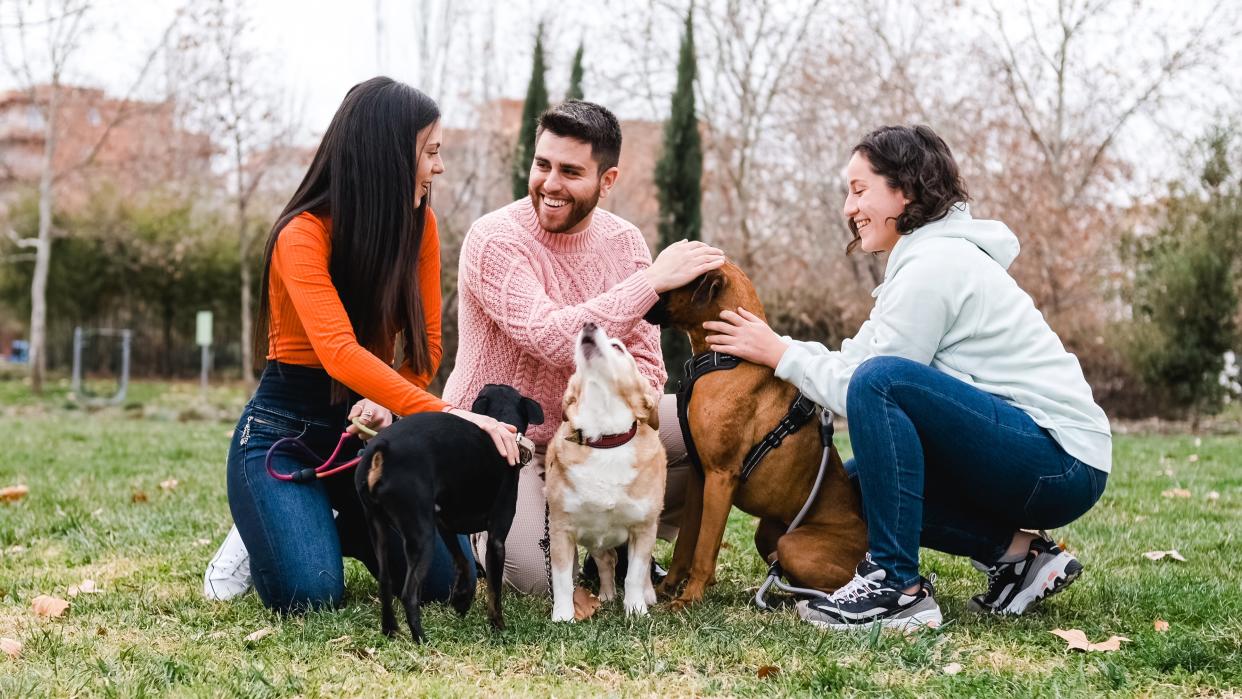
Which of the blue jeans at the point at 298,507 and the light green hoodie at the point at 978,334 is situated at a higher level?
the light green hoodie at the point at 978,334

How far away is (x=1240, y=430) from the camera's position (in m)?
13.1

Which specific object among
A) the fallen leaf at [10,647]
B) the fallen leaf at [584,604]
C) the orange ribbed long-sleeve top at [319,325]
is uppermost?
the orange ribbed long-sleeve top at [319,325]

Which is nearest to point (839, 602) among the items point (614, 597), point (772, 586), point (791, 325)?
point (772, 586)

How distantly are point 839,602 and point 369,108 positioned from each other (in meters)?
2.30

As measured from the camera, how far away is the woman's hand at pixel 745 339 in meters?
3.59

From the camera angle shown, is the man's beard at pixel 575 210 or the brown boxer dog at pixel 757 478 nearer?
the brown boxer dog at pixel 757 478

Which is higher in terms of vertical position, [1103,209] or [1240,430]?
[1103,209]

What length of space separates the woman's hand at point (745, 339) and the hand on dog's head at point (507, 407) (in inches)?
28.2

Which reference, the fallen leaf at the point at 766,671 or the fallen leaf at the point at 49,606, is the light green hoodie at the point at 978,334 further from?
the fallen leaf at the point at 49,606

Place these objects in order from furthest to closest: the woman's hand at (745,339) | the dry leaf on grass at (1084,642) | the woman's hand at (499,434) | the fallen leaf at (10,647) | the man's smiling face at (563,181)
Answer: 1. the man's smiling face at (563,181)
2. the woman's hand at (745,339)
3. the woman's hand at (499,434)
4. the dry leaf on grass at (1084,642)
5. the fallen leaf at (10,647)

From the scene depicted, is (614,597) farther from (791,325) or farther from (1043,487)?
(791,325)

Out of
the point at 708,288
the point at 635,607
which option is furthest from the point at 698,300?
the point at 635,607

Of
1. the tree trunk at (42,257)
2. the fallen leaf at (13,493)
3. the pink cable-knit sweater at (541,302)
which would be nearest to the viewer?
the pink cable-knit sweater at (541,302)

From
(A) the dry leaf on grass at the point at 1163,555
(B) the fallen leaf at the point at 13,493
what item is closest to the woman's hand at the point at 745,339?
(A) the dry leaf on grass at the point at 1163,555
